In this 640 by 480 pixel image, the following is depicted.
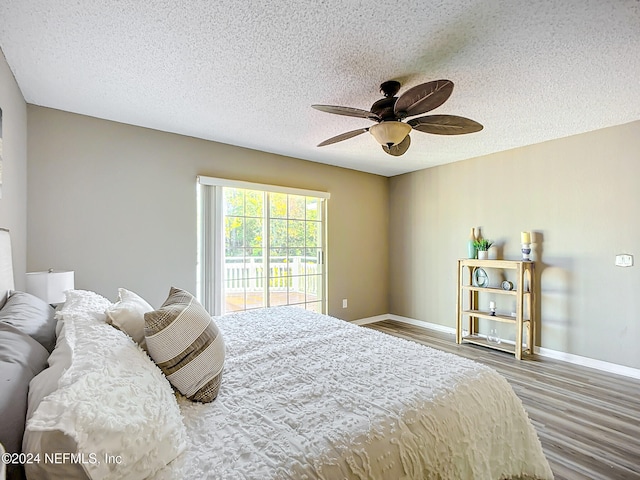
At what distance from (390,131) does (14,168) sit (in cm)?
271

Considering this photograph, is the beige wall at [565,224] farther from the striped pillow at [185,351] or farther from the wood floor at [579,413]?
the striped pillow at [185,351]

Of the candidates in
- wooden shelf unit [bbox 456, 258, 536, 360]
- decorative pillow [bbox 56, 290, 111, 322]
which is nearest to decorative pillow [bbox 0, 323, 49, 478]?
decorative pillow [bbox 56, 290, 111, 322]

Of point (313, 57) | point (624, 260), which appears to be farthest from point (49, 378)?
point (624, 260)

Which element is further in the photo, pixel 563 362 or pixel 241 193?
pixel 241 193

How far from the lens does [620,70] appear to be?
7.03 feet

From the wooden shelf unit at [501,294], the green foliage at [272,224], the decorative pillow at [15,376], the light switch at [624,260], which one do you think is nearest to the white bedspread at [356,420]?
the decorative pillow at [15,376]

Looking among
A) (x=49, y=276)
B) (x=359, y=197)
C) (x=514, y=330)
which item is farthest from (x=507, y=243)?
(x=49, y=276)

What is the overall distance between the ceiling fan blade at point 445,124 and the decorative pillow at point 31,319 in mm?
2339

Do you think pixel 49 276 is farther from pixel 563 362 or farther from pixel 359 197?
pixel 563 362

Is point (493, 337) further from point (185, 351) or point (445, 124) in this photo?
point (185, 351)

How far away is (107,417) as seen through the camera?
2.53 ft

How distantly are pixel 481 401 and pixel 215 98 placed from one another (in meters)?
2.73

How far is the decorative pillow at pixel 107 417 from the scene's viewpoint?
69cm

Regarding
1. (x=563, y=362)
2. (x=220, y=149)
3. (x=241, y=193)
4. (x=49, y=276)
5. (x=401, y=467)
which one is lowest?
(x=563, y=362)
